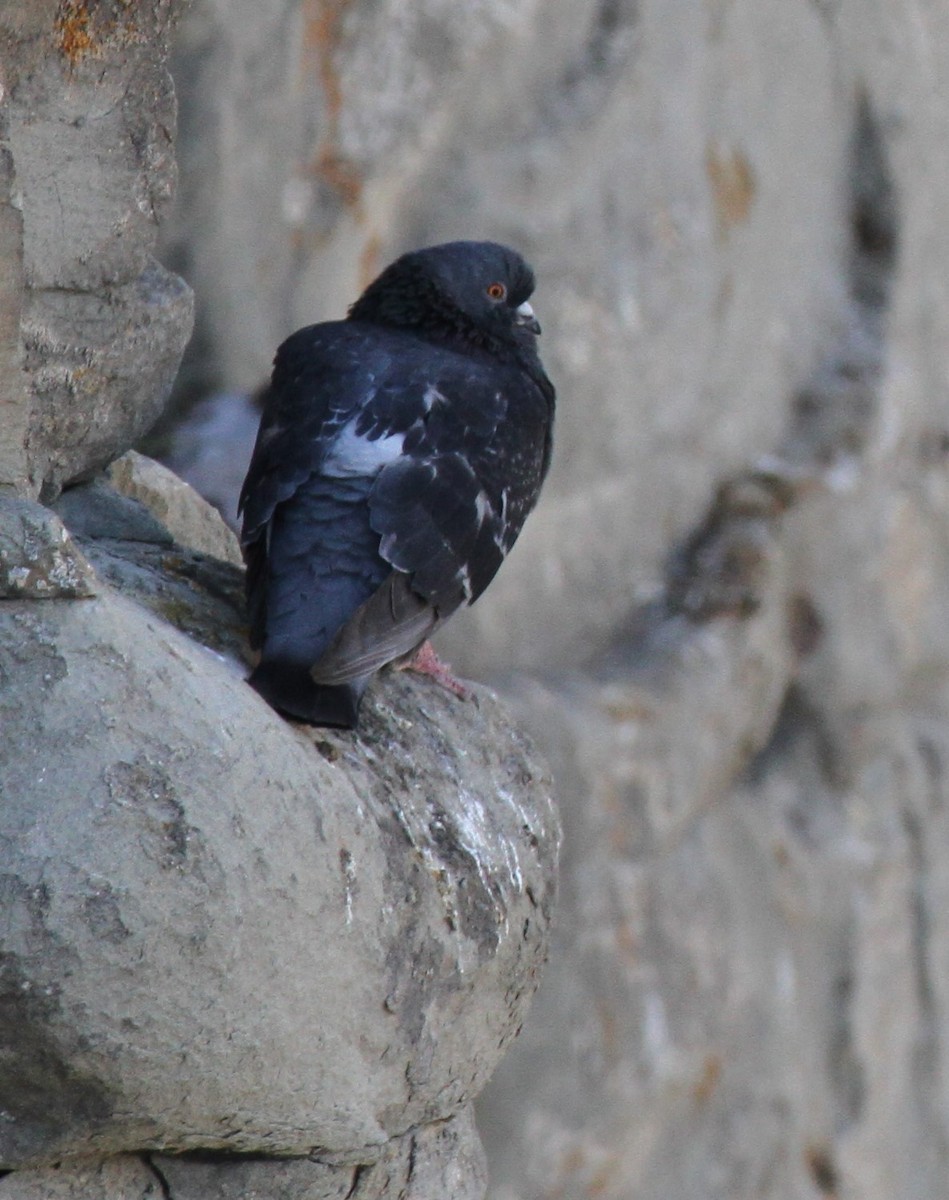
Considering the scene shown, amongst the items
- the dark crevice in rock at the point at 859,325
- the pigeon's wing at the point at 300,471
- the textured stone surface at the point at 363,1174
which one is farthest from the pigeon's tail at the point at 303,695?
the dark crevice in rock at the point at 859,325

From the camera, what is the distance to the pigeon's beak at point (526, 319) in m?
4.77

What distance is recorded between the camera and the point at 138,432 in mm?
3918

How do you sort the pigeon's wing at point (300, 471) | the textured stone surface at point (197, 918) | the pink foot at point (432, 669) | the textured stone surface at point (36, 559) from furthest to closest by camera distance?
the pink foot at point (432, 669)
the pigeon's wing at point (300, 471)
the textured stone surface at point (36, 559)
the textured stone surface at point (197, 918)

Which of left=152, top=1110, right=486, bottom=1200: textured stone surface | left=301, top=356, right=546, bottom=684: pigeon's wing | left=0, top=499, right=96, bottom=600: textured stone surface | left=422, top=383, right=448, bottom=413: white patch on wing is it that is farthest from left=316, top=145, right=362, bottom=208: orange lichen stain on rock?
left=0, top=499, right=96, bottom=600: textured stone surface

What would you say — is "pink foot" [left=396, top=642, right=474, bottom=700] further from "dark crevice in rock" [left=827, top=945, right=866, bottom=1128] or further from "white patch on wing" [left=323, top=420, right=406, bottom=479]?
"dark crevice in rock" [left=827, top=945, right=866, bottom=1128]

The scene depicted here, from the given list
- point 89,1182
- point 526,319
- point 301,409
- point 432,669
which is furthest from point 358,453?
point 89,1182

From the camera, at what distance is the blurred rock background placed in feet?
24.2

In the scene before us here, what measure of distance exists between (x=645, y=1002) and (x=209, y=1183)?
496 centimetres

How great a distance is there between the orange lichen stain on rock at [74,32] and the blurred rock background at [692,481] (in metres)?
3.37

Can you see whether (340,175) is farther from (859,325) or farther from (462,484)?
(462,484)

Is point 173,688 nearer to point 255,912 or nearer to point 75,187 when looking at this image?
point 255,912

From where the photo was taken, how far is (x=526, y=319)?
15.8 ft

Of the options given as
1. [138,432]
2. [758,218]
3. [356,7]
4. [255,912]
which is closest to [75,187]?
[138,432]

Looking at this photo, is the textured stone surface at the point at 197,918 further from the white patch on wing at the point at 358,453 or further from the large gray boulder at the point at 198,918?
the white patch on wing at the point at 358,453
